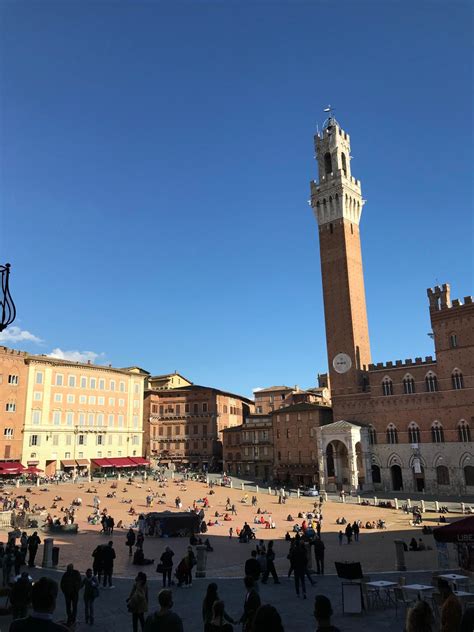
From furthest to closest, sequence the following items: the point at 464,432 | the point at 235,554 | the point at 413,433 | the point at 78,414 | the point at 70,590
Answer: the point at 78,414, the point at 413,433, the point at 464,432, the point at 235,554, the point at 70,590

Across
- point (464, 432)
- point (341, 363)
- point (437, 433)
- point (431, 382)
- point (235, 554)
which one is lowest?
point (235, 554)

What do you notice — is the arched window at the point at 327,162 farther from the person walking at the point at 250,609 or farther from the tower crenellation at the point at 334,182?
the person walking at the point at 250,609

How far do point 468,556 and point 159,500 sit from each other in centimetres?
3444

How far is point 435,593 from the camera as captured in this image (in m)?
11.5

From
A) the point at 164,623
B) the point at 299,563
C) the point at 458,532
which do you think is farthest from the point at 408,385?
the point at 164,623

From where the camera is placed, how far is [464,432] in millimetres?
49094

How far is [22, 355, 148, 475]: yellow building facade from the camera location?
5869 centimetres

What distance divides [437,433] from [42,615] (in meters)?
52.5

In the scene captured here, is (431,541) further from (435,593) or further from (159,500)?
(159,500)

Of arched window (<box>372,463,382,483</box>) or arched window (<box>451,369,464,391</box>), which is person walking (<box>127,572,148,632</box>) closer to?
arched window (<box>451,369,464,391</box>)

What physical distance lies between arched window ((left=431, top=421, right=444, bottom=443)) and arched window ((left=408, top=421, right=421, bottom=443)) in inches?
62.2

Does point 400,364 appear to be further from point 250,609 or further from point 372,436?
point 250,609

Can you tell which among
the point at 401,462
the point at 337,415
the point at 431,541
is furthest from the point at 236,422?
the point at 431,541

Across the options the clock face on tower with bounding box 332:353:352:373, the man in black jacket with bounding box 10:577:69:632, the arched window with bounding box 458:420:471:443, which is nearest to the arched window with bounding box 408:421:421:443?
the arched window with bounding box 458:420:471:443
